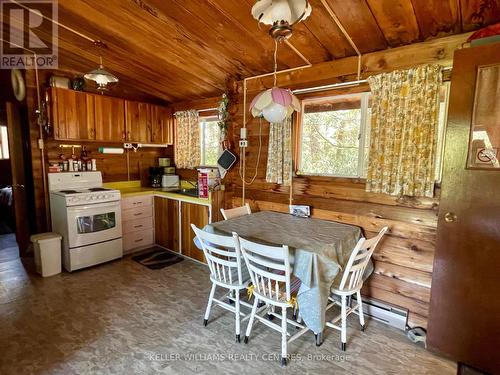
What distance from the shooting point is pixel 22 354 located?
1921 mm

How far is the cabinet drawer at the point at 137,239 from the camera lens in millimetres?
3812

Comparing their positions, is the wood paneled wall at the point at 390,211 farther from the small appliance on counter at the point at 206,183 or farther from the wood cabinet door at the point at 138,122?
the wood cabinet door at the point at 138,122

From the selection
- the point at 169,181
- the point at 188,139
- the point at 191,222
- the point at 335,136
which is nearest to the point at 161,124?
the point at 188,139

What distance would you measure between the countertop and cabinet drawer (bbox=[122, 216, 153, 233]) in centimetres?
39

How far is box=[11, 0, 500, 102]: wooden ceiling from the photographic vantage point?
6.19ft

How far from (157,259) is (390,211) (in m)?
2.95

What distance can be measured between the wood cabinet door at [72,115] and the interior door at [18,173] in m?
0.65

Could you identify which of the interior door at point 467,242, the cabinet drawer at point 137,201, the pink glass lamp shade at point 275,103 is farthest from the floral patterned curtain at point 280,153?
the cabinet drawer at point 137,201

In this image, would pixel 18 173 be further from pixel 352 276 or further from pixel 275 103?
pixel 352 276

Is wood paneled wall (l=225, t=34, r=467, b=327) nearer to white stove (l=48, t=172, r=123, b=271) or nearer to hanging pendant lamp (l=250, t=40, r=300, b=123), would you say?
hanging pendant lamp (l=250, t=40, r=300, b=123)

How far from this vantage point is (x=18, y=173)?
3.53 m

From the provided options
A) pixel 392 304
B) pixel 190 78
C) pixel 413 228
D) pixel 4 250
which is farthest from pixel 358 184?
pixel 4 250

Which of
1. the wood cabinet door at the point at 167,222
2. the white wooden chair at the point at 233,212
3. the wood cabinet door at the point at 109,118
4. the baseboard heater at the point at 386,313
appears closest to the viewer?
the baseboard heater at the point at 386,313

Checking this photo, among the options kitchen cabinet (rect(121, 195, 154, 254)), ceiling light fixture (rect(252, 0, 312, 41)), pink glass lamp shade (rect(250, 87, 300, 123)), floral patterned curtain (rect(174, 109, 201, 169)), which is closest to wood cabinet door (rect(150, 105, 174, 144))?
floral patterned curtain (rect(174, 109, 201, 169))
